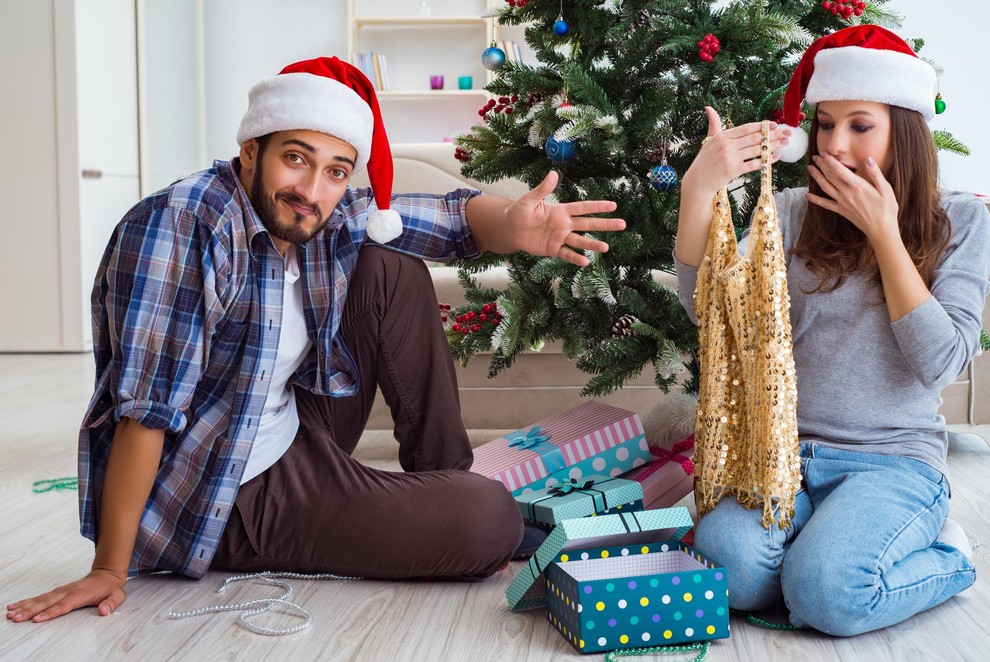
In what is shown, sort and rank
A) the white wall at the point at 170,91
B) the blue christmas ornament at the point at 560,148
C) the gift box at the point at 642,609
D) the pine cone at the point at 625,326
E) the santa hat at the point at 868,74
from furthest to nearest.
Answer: the white wall at the point at 170,91
the pine cone at the point at 625,326
the blue christmas ornament at the point at 560,148
the santa hat at the point at 868,74
the gift box at the point at 642,609

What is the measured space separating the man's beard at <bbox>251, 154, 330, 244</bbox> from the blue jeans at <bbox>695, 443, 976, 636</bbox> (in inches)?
29.5

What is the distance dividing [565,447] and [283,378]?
0.57 meters

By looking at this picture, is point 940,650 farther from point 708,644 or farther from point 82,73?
point 82,73

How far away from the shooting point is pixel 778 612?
54.3 inches

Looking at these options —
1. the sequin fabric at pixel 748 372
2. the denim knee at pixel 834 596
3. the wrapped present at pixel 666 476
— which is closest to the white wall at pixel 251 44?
the wrapped present at pixel 666 476

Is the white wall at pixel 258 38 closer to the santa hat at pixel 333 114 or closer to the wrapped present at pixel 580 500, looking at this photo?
the santa hat at pixel 333 114

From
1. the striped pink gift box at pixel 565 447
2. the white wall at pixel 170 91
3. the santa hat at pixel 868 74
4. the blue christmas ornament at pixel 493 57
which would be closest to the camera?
the santa hat at pixel 868 74

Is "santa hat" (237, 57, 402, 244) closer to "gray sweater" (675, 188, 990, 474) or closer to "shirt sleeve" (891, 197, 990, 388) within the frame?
"gray sweater" (675, 188, 990, 474)

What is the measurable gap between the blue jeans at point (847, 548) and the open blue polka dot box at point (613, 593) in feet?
0.22

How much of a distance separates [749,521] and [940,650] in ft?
0.96

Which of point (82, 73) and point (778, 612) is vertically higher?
point (82, 73)

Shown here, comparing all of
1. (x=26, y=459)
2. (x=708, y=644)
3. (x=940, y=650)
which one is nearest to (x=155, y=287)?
(x=708, y=644)

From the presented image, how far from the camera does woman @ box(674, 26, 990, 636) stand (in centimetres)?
133

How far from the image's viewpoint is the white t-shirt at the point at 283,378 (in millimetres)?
1508
